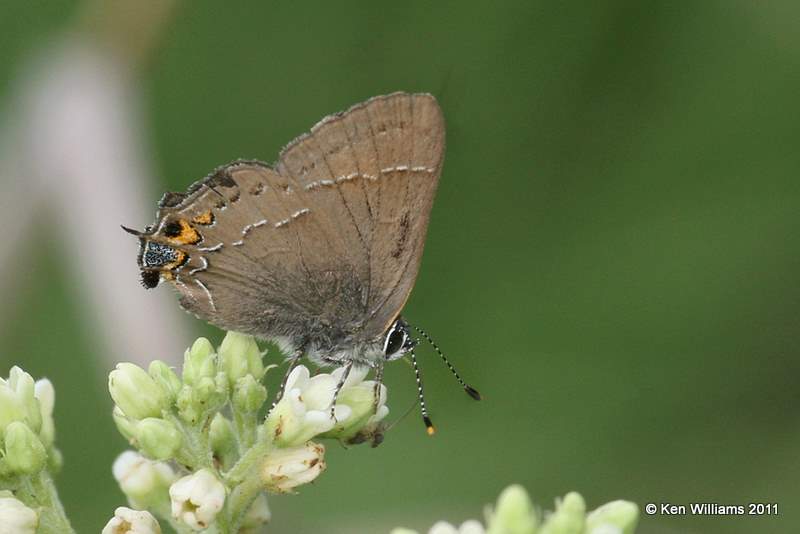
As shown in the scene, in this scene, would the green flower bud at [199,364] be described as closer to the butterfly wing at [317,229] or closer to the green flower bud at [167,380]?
the green flower bud at [167,380]

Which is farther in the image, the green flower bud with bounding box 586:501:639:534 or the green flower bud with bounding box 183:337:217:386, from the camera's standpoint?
the green flower bud with bounding box 183:337:217:386

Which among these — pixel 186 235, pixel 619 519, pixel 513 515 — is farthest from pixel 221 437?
pixel 619 519

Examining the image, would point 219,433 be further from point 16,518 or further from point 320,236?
point 320,236

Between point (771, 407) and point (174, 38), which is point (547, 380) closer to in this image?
point (771, 407)

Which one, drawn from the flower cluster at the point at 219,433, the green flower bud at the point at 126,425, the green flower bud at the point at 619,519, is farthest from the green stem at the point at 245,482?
the green flower bud at the point at 619,519

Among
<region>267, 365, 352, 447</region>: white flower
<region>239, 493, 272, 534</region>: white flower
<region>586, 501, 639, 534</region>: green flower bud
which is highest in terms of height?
<region>267, 365, 352, 447</region>: white flower

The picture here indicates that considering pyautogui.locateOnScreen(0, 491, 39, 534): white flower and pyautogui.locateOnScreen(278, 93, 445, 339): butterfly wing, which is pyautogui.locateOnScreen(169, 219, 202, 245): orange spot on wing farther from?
pyautogui.locateOnScreen(0, 491, 39, 534): white flower

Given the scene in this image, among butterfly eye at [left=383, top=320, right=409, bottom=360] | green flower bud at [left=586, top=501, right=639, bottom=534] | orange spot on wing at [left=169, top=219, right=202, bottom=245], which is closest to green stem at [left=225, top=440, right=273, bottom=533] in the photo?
butterfly eye at [left=383, top=320, right=409, bottom=360]
